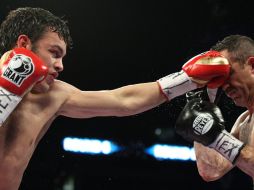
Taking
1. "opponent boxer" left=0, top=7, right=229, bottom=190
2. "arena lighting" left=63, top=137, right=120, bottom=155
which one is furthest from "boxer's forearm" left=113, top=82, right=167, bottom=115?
"arena lighting" left=63, top=137, right=120, bottom=155

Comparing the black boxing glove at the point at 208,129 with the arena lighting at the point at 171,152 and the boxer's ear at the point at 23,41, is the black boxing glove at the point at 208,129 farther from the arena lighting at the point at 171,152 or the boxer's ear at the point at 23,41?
the arena lighting at the point at 171,152

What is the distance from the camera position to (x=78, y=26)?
6.79m

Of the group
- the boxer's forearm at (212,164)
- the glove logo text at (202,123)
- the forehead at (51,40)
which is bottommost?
the boxer's forearm at (212,164)

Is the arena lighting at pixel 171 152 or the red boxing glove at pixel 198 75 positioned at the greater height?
the red boxing glove at pixel 198 75

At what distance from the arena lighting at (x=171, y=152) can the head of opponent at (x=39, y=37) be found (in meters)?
5.20

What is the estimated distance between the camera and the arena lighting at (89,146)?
24.5 feet

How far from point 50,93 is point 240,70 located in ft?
3.29

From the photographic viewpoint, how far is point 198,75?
2.28m

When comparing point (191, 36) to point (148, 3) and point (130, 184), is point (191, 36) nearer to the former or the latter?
point (148, 3)

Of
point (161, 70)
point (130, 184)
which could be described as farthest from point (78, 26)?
point (130, 184)

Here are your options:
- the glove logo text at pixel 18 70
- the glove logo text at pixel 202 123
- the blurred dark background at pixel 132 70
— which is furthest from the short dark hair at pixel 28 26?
the blurred dark background at pixel 132 70

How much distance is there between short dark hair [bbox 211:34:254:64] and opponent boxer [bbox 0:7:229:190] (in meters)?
0.13

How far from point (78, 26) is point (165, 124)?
2.26 m

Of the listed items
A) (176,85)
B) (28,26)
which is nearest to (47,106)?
(28,26)
